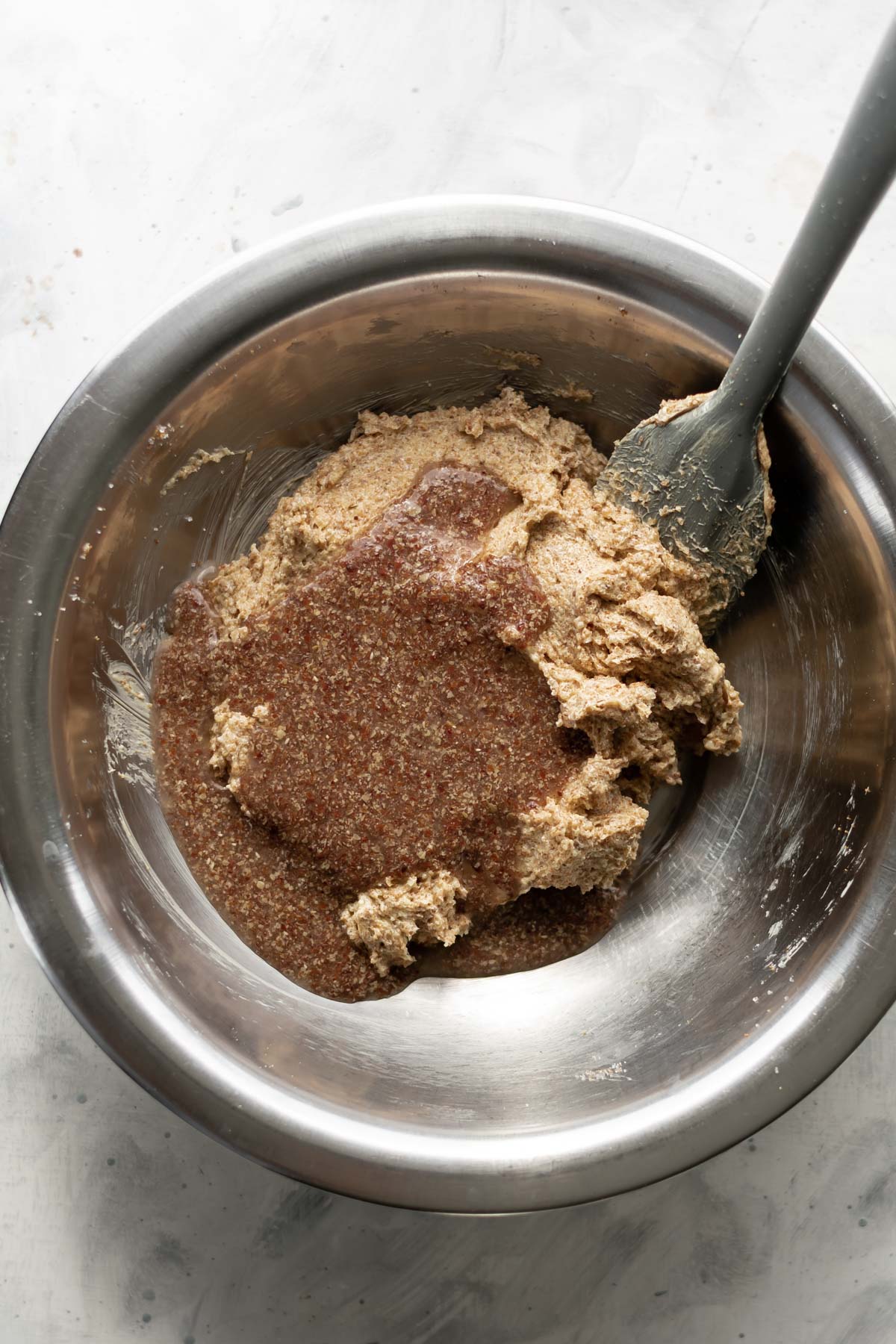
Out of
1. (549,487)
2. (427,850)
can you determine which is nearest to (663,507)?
(549,487)

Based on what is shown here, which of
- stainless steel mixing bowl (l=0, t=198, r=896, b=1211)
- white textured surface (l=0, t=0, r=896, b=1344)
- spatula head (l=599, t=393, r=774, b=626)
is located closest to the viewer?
stainless steel mixing bowl (l=0, t=198, r=896, b=1211)

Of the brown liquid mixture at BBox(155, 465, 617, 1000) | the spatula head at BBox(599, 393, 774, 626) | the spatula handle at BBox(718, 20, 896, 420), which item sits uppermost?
the spatula handle at BBox(718, 20, 896, 420)

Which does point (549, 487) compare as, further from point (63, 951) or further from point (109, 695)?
point (63, 951)

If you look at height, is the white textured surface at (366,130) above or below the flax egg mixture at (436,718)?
above

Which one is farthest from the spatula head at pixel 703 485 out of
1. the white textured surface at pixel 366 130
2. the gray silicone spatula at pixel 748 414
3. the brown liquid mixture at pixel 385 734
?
the white textured surface at pixel 366 130

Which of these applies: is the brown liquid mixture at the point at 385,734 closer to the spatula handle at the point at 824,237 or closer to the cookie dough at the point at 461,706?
the cookie dough at the point at 461,706

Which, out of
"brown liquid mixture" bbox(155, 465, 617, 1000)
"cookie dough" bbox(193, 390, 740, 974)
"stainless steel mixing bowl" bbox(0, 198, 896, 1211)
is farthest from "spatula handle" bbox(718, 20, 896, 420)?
"brown liquid mixture" bbox(155, 465, 617, 1000)

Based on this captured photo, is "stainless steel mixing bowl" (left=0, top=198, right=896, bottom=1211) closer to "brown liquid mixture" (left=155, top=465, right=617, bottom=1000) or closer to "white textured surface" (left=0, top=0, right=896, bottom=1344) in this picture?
"brown liquid mixture" (left=155, top=465, right=617, bottom=1000)

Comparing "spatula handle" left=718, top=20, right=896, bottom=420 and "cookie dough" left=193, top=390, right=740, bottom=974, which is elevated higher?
"spatula handle" left=718, top=20, right=896, bottom=420

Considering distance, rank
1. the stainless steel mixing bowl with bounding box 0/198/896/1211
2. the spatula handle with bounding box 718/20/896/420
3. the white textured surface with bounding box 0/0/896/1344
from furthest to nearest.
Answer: the white textured surface with bounding box 0/0/896/1344
the stainless steel mixing bowl with bounding box 0/198/896/1211
the spatula handle with bounding box 718/20/896/420
